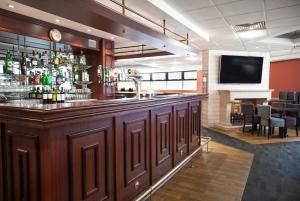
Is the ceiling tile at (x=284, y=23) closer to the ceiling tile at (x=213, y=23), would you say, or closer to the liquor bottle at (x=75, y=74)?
the ceiling tile at (x=213, y=23)

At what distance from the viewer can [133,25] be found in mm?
2918

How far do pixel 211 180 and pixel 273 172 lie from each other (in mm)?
1186

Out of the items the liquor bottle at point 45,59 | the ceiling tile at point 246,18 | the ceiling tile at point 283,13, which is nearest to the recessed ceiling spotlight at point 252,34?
the ceiling tile at point 246,18

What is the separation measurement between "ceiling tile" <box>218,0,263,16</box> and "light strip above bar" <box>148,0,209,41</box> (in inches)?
29.3

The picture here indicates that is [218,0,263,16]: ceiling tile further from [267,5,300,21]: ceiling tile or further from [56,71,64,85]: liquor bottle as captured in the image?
[56,71,64,85]: liquor bottle

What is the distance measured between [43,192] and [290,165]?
13.7 ft

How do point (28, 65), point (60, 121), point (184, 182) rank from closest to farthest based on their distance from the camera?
1. point (60, 121)
2. point (184, 182)
3. point (28, 65)

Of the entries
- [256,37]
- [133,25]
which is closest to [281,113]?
[256,37]

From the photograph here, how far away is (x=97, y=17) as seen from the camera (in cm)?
243

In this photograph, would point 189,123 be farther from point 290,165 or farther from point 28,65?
point 28,65

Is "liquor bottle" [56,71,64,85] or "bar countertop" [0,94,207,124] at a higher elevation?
"liquor bottle" [56,71,64,85]

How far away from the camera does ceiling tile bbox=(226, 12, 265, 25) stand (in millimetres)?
4059

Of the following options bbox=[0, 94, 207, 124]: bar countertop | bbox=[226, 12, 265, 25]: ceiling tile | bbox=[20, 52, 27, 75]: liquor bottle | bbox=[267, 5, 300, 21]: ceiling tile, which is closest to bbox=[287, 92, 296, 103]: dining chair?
bbox=[267, 5, 300, 21]: ceiling tile

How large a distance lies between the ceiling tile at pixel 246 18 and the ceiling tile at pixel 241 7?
184 mm
